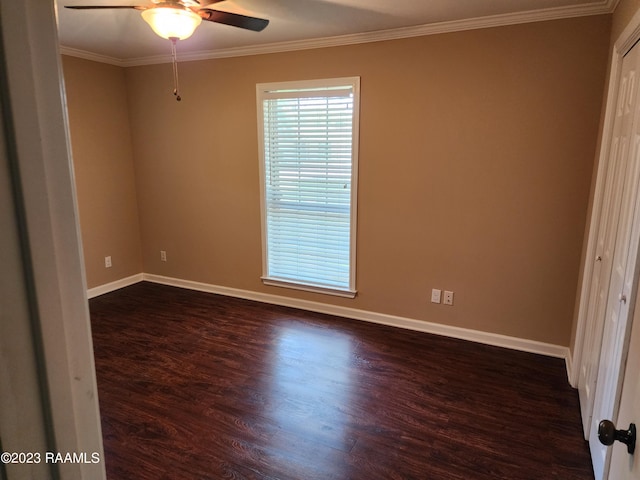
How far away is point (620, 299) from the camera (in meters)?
1.71

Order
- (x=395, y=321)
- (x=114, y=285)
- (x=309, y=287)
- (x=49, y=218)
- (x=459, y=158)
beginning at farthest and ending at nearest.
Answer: (x=114, y=285) < (x=309, y=287) < (x=395, y=321) < (x=459, y=158) < (x=49, y=218)

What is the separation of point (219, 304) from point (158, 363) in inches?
45.8

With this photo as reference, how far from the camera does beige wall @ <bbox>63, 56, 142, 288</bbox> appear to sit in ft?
13.1

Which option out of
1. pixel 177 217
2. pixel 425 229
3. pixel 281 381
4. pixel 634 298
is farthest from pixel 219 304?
pixel 634 298

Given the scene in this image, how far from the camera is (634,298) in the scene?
1479 millimetres

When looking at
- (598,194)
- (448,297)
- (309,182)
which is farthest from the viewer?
(309,182)

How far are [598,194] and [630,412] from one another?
1718 millimetres

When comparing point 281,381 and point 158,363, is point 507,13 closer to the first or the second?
point 281,381

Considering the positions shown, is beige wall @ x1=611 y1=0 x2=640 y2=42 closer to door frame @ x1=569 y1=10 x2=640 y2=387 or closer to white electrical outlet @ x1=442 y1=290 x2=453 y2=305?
door frame @ x1=569 y1=10 x2=640 y2=387

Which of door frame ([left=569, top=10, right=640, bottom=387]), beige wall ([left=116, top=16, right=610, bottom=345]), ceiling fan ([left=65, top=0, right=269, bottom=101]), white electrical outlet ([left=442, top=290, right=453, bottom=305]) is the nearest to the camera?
ceiling fan ([left=65, top=0, right=269, bottom=101])

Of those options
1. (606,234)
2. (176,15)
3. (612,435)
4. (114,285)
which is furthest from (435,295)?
(114,285)

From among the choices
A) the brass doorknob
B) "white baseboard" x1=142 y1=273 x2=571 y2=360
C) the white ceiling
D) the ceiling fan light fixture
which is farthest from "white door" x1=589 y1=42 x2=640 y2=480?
the ceiling fan light fixture

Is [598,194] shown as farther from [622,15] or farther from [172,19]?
[172,19]

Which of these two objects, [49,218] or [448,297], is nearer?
[49,218]
